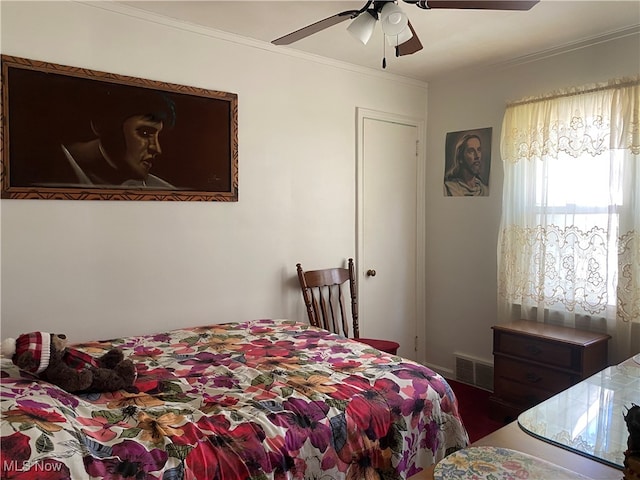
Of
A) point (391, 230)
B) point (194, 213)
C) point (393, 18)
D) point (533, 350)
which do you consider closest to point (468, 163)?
point (391, 230)

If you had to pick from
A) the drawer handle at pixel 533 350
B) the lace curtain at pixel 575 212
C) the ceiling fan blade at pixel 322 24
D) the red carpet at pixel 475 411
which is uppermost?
the ceiling fan blade at pixel 322 24

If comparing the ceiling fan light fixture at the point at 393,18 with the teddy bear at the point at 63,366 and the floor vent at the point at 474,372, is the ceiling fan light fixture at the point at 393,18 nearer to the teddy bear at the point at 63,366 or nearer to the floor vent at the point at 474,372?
the teddy bear at the point at 63,366

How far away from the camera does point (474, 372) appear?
12.5 feet

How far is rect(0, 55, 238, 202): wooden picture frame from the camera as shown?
2.32 m

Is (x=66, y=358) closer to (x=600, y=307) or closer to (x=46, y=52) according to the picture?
(x=46, y=52)

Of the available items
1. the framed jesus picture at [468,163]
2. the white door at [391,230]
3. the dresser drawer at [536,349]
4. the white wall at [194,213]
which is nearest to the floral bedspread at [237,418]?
the white wall at [194,213]

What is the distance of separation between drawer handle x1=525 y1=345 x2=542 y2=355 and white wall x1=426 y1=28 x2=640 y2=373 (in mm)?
650

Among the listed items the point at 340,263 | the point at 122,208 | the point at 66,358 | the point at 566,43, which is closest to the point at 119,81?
the point at 122,208

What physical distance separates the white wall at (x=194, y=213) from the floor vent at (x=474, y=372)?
130 cm

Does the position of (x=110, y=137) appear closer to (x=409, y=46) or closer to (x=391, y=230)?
(x=409, y=46)

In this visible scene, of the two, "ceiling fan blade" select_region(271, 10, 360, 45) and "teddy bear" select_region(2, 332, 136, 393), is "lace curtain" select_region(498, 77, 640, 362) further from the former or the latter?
"teddy bear" select_region(2, 332, 136, 393)

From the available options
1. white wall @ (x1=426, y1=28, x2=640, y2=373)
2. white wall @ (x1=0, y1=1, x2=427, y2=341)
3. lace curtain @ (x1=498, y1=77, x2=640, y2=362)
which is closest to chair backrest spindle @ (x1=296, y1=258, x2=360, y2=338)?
white wall @ (x1=0, y1=1, x2=427, y2=341)

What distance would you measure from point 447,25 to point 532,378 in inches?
87.3

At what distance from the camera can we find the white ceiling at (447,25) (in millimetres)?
2549
